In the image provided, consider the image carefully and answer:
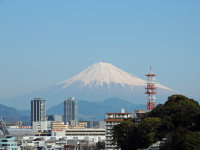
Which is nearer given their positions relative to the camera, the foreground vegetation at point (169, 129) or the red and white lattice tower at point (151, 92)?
the foreground vegetation at point (169, 129)

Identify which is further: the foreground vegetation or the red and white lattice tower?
the red and white lattice tower

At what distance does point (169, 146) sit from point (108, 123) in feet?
131

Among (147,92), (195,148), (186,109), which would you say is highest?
(147,92)

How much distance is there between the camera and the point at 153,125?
7362cm

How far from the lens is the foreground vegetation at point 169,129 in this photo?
68.3 meters

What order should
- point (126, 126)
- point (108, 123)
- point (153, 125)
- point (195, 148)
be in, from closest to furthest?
point (195, 148)
point (153, 125)
point (126, 126)
point (108, 123)

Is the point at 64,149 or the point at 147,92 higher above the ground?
the point at 147,92

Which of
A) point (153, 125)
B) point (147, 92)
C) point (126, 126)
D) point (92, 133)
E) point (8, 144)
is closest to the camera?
point (153, 125)

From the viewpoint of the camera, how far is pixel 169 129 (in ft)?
242

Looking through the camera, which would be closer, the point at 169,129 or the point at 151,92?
the point at 169,129

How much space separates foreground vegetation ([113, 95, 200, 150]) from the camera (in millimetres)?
68312

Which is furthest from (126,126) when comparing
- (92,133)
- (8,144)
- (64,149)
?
(92,133)

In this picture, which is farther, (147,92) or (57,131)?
(57,131)

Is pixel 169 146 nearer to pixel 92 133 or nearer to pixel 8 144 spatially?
pixel 8 144
